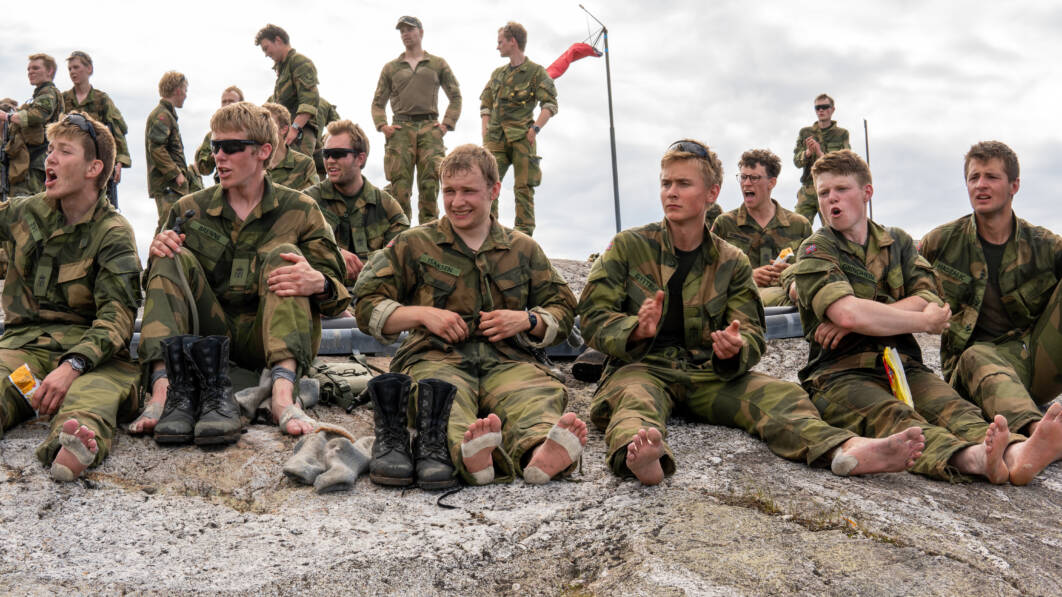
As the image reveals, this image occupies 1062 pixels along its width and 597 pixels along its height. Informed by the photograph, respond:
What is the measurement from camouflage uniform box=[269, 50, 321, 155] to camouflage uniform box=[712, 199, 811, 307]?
4.92 m

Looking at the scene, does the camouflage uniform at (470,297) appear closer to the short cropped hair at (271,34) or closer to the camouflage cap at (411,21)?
the camouflage cap at (411,21)

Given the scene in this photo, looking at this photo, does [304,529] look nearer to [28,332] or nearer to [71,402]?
[71,402]

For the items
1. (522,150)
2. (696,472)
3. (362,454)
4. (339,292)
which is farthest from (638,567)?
(522,150)

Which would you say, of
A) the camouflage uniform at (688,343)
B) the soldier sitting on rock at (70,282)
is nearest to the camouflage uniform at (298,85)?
the soldier sitting on rock at (70,282)

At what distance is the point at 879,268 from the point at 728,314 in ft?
3.17

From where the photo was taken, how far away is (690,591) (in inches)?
91.7

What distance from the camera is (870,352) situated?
4.28 m

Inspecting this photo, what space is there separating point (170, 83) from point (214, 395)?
7790mm

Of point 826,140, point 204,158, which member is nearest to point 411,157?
point 204,158

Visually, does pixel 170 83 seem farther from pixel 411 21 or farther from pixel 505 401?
pixel 505 401

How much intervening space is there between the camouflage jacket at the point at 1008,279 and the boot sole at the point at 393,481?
3.45 meters

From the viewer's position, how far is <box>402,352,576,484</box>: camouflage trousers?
331 cm

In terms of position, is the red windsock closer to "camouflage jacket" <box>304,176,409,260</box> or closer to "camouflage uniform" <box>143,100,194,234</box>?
"camouflage uniform" <box>143,100,194,234</box>

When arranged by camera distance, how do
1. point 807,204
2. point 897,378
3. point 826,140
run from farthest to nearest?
point 826,140 → point 807,204 → point 897,378
